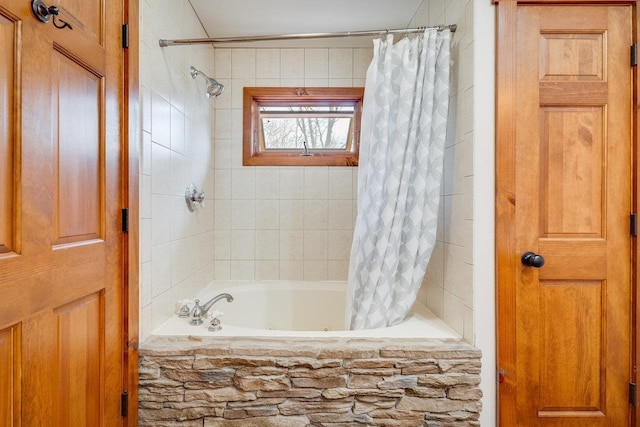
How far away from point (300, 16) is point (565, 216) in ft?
5.96

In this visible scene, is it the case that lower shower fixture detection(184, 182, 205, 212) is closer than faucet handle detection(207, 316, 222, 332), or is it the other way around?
faucet handle detection(207, 316, 222, 332)

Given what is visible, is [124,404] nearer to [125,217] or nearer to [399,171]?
[125,217]

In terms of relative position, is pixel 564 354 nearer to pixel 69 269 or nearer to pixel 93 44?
pixel 69 269

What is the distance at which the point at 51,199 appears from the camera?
982mm

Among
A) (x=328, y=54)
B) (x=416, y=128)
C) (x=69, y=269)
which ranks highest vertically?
(x=328, y=54)

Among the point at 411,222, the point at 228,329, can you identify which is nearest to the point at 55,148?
the point at 228,329

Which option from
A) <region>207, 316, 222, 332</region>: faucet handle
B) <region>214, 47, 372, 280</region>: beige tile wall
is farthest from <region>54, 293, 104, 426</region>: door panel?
<region>214, 47, 372, 280</region>: beige tile wall

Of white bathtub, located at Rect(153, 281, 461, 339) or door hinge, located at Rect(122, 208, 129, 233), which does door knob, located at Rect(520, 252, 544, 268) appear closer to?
white bathtub, located at Rect(153, 281, 461, 339)

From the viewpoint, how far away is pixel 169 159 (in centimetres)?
169

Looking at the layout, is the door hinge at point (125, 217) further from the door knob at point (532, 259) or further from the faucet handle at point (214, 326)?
the door knob at point (532, 259)

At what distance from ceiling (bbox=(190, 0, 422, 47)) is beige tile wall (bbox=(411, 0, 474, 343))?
36 centimetres

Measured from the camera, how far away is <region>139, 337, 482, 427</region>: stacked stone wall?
1.35 meters

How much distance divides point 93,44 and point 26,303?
84 centimetres

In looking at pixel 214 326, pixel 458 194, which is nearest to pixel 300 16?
pixel 458 194
